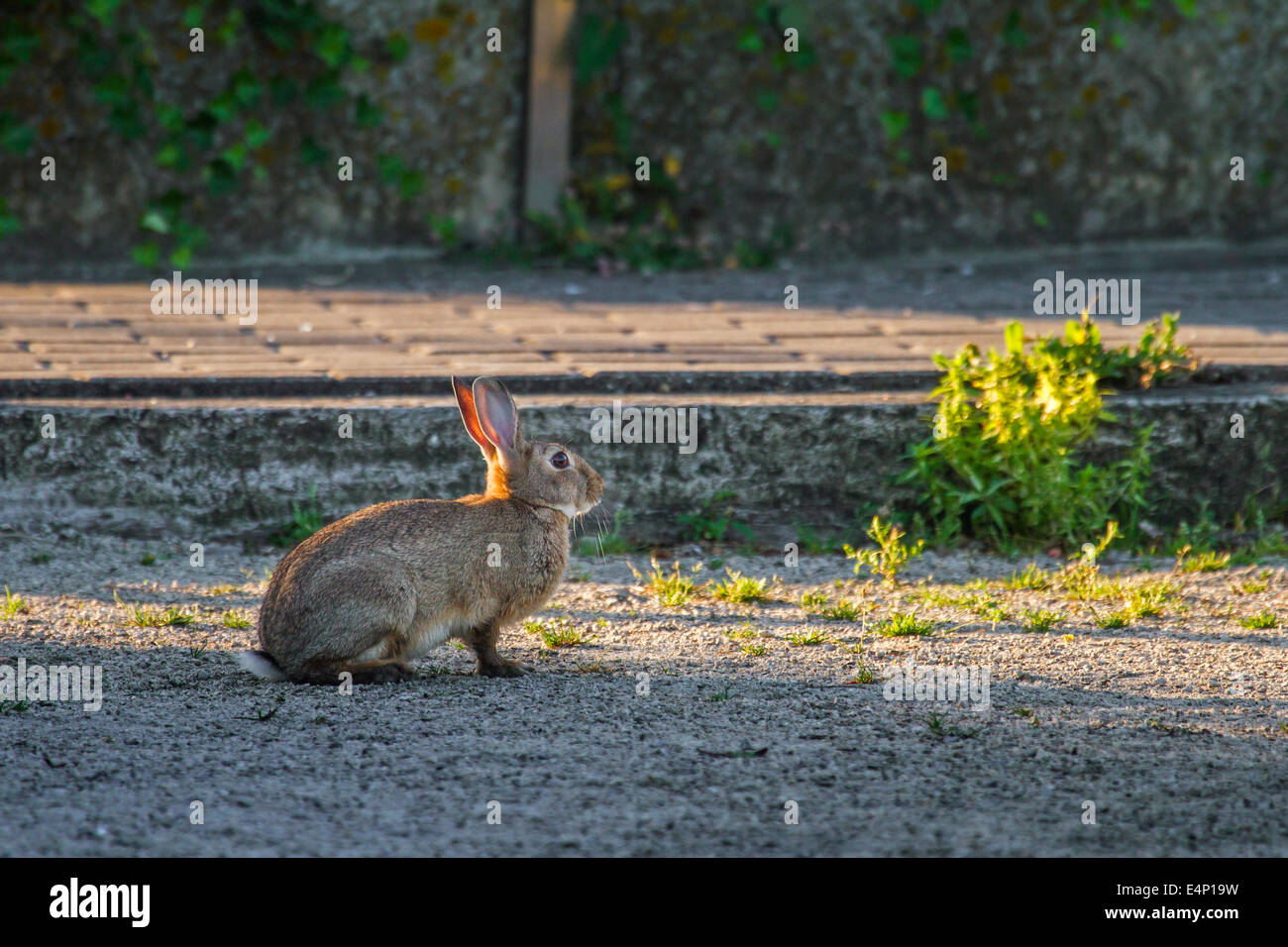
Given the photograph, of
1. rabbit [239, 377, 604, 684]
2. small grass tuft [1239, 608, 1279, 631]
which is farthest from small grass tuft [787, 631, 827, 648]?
small grass tuft [1239, 608, 1279, 631]

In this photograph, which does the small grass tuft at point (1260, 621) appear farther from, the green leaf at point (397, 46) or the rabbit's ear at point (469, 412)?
the green leaf at point (397, 46)

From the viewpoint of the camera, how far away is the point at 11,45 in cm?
707

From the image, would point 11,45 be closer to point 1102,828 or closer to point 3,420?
point 3,420

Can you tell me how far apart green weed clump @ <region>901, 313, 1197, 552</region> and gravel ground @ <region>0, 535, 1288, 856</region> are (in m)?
0.51

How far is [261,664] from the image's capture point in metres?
3.61

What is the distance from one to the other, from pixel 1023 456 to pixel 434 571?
6.97 feet

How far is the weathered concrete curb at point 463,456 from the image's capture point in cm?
485

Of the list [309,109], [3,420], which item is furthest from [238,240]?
[3,420]

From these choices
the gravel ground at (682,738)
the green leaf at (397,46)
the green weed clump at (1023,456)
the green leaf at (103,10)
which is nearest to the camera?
the gravel ground at (682,738)

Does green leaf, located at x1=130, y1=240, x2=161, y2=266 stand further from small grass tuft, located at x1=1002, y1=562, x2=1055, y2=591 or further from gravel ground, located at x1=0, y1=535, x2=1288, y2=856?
small grass tuft, located at x1=1002, y1=562, x2=1055, y2=591

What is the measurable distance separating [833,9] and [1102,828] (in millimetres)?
5940

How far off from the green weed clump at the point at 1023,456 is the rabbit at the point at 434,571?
4.62ft

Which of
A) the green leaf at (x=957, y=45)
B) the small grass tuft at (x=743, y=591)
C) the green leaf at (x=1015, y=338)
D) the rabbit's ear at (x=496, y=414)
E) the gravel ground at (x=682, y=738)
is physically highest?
the green leaf at (x=957, y=45)

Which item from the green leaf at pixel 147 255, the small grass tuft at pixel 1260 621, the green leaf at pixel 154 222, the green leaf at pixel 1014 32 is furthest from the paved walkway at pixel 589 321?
the small grass tuft at pixel 1260 621
